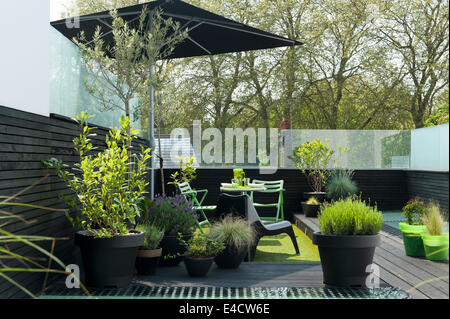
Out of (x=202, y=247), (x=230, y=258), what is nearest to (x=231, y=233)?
A: (x=230, y=258)

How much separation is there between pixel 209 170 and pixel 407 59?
367 inches

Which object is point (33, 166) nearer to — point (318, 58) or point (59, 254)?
point (59, 254)

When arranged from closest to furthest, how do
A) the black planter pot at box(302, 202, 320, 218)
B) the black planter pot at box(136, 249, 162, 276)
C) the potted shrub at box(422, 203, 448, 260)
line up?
1. the potted shrub at box(422, 203, 448, 260)
2. the black planter pot at box(136, 249, 162, 276)
3. the black planter pot at box(302, 202, 320, 218)

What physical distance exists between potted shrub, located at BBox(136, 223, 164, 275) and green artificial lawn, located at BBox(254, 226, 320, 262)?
1644mm

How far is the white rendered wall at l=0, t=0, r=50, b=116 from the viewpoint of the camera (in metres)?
3.13

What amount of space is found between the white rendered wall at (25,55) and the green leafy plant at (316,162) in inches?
230

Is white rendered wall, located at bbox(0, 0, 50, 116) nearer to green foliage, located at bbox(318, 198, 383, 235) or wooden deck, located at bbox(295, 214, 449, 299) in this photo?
green foliage, located at bbox(318, 198, 383, 235)

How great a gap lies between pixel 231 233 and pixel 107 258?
134 cm

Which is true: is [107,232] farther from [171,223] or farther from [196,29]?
[196,29]

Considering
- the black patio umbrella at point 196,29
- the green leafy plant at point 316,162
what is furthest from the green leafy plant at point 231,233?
the green leafy plant at point 316,162

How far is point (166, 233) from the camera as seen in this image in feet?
15.2

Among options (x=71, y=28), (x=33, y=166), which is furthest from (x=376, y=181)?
(x=33, y=166)

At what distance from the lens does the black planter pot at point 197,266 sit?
4105 millimetres

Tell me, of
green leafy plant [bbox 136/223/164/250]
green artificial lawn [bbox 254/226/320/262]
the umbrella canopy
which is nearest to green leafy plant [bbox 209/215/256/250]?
green leafy plant [bbox 136/223/164/250]
